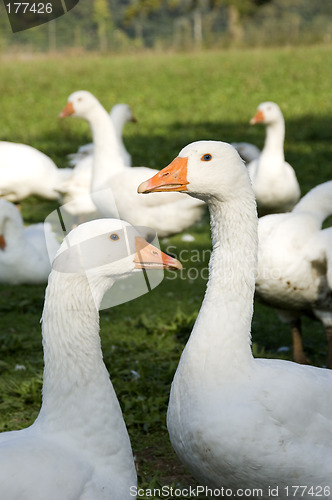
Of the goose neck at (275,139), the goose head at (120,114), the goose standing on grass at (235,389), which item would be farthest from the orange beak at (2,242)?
the goose standing on grass at (235,389)

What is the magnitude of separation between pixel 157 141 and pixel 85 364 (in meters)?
11.4

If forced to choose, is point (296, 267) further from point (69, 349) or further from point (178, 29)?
point (178, 29)

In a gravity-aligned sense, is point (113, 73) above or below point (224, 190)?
below

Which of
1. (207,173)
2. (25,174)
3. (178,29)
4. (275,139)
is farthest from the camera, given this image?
(178,29)

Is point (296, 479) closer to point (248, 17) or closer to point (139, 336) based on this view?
point (139, 336)

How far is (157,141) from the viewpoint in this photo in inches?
546

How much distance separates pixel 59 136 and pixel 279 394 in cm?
1204

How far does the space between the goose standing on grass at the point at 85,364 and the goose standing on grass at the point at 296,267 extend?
210 cm

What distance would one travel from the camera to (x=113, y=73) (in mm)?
21969

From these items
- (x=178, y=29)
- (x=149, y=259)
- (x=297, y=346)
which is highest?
(x=149, y=259)

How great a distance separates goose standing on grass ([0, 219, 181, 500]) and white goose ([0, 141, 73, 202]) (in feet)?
19.6

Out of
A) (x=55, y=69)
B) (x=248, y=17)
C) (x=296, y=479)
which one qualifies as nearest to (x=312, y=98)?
(x=55, y=69)

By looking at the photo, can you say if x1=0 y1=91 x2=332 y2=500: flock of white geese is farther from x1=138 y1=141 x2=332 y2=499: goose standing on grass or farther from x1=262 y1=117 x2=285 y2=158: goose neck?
x1=262 y1=117 x2=285 y2=158: goose neck

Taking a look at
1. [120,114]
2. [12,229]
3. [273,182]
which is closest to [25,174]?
[12,229]
